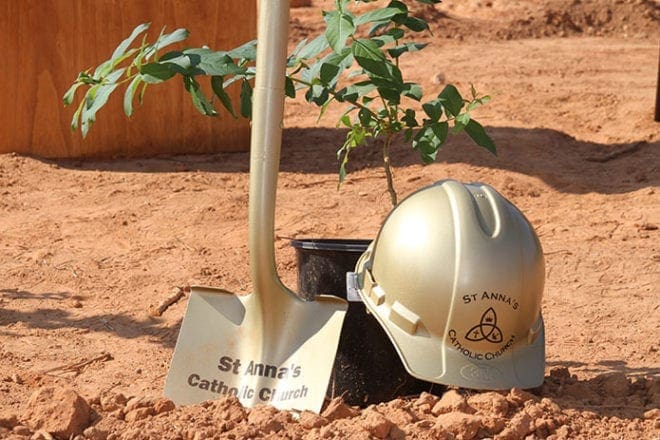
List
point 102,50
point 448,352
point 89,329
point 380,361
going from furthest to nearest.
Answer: point 102,50 → point 89,329 → point 380,361 → point 448,352

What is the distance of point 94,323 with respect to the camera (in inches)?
173

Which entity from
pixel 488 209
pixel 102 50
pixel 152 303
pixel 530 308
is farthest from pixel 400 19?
pixel 102 50

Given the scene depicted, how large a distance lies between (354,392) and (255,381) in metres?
0.31

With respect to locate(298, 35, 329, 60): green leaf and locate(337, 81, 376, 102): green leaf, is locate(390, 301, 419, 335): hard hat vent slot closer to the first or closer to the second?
locate(337, 81, 376, 102): green leaf

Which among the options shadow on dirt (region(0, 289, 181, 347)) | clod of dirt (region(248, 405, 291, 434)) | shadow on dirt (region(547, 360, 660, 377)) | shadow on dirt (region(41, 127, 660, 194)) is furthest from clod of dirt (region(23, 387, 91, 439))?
shadow on dirt (region(41, 127, 660, 194))

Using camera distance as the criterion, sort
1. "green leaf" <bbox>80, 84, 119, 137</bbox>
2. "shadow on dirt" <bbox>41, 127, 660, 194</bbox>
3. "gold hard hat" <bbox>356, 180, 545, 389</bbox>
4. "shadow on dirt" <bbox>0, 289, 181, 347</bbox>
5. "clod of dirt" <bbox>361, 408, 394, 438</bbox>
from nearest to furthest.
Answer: "clod of dirt" <bbox>361, 408, 394, 438</bbox> → "gold hard hat" <bbox>356, 180, 545, 389</bbox> → "green leaf" <bbox>80, 84, 119, 137</bbox> → "shadow on dirt" <bbox>0, 289, 181, 347</bbox> → "shadow on dirt" <bbox>41, 127, 660, 194</bbox>

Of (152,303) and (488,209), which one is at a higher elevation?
(488,209)

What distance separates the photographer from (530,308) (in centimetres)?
317

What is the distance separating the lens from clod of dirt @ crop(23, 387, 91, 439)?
9.95 feet

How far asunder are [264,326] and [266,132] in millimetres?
537

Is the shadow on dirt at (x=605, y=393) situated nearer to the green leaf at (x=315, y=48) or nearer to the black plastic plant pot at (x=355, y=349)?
the black plastic plant pot at (x=355, y=349)

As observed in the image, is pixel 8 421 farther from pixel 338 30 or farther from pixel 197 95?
pixel 338 30

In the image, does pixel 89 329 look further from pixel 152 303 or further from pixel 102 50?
pixel 102 50

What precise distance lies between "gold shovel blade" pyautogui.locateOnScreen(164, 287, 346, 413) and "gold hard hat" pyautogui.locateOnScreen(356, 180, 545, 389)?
0.18 m
